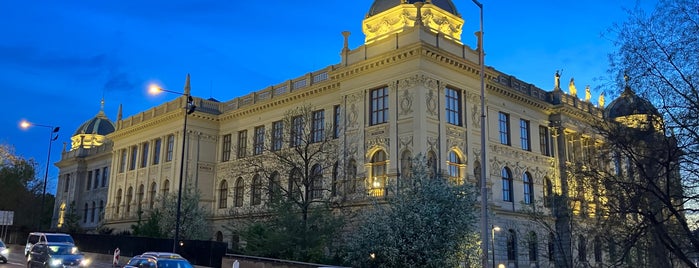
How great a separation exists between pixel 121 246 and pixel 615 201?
3295 centimetres

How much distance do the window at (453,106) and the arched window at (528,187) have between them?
9.35 metres

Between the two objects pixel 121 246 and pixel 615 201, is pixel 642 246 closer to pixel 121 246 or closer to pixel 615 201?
pixel 615 201

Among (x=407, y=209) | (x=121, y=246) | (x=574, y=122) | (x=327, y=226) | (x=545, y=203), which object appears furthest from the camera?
(x=574, y=122)

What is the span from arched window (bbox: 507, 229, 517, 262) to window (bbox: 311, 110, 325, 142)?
15338 millimetres

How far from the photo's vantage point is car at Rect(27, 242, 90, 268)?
24.6 meters

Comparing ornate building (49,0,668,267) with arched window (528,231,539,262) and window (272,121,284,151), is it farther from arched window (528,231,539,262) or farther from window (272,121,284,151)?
window (272,121,284,151)

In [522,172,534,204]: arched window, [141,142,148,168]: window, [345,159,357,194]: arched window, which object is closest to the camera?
[345,159,357,194]: arched window

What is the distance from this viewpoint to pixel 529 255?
4203 cm

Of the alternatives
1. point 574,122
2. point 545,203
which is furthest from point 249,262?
point 574,122

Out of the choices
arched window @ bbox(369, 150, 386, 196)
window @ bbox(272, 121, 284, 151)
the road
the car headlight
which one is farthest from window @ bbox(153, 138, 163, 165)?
the car headlight

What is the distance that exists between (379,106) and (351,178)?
5.12 m

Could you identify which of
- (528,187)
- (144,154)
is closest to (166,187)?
(144,154)

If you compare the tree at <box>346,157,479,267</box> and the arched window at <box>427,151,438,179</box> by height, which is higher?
the arched window at <box>427,151,438,179</box>

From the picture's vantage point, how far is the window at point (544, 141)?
47406 millimetres
